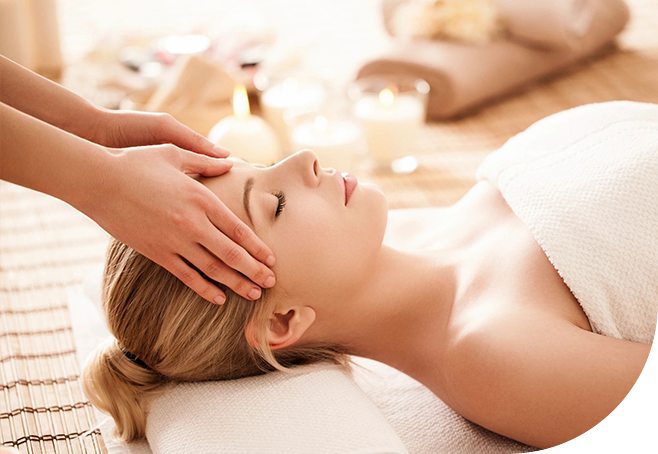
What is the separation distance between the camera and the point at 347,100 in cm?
302

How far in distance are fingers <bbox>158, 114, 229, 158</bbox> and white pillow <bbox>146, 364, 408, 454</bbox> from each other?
0.39m

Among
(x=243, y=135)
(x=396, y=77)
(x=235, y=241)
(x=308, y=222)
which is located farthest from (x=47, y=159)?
(x=396, y=77)

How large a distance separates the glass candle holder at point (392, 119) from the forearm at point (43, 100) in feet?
4.18

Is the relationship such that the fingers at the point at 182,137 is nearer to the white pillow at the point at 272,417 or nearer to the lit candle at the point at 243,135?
the white pillow at the point at 272,417

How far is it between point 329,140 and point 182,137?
3.71 feet

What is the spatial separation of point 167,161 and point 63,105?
29cm

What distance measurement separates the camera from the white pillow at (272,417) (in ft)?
4.23

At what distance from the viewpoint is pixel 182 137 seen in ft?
4.83

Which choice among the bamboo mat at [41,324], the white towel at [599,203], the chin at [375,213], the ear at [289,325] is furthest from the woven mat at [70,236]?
the white towel at [599,203]

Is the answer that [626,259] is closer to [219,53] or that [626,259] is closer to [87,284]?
[87,284]

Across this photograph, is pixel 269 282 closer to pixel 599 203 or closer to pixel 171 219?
pixel 171 219

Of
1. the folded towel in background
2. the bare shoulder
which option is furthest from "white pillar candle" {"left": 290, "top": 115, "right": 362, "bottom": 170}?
the bare shoulder

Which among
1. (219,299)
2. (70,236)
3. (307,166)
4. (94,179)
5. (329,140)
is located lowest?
(70,236)

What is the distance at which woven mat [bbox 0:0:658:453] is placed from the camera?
1676 mm
